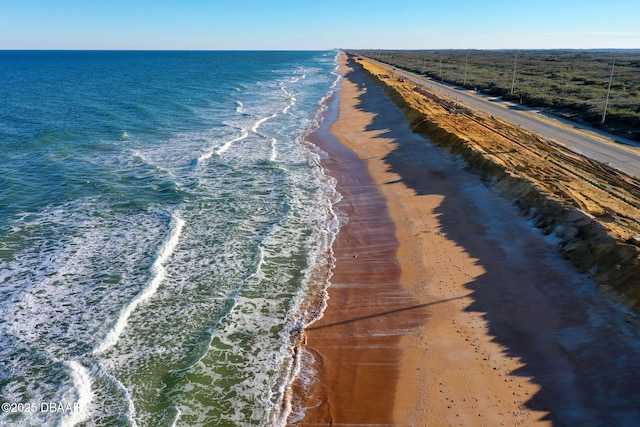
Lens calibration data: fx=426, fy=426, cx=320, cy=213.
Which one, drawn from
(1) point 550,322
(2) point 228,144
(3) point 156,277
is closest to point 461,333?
(1) point 550,322

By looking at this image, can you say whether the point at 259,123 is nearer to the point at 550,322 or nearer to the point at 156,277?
the point at 156,277

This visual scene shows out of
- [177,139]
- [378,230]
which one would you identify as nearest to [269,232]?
[378,230]

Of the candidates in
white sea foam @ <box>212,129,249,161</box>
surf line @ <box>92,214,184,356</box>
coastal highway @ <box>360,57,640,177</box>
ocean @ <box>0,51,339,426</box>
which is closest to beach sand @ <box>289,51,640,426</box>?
ocean @ <box>0,51,339,426</box>

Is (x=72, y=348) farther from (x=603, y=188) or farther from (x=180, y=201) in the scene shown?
(x=603, y=188)

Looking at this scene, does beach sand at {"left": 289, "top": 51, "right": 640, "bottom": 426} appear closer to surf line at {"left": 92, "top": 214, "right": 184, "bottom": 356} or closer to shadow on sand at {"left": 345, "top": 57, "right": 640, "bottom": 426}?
shadow on sand at {"left": 345, "top": 57, "right": 640, "bottom": 426}

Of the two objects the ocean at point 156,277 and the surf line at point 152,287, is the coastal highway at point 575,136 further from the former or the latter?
the surf line at point 152,287
